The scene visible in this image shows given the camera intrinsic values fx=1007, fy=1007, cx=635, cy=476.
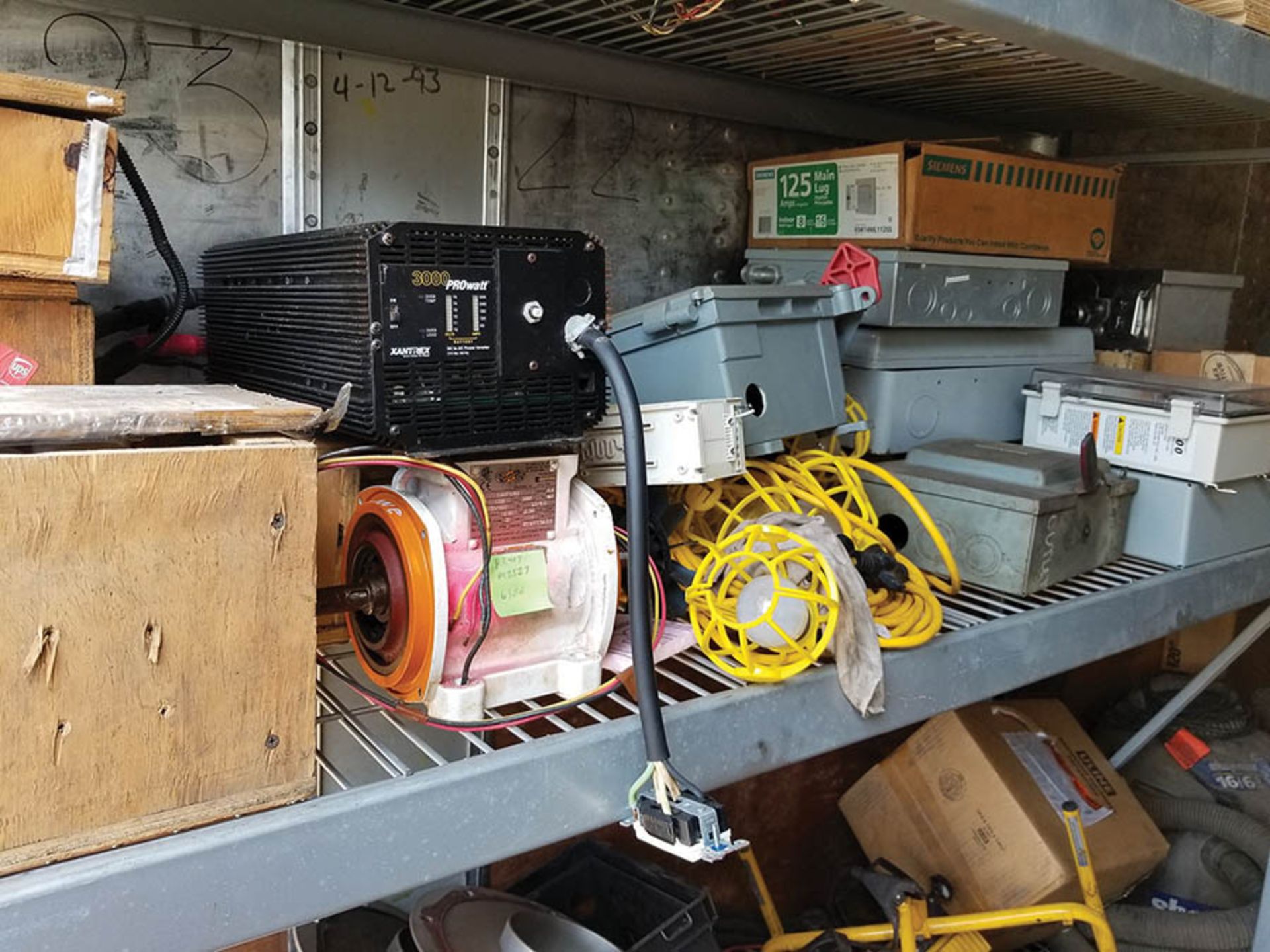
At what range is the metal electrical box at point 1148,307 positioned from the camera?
4.62 ft

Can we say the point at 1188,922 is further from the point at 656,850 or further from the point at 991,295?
the point at 991,295

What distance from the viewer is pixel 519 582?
717 mm

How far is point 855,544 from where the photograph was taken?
0.94m

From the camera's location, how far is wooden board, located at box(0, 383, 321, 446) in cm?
49

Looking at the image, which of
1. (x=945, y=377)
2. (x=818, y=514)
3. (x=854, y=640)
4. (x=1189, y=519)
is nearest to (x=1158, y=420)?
(x=1189, y=519)

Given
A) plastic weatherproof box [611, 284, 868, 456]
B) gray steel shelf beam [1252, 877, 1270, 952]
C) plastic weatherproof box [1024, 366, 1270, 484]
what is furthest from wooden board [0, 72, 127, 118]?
gray steel shelf beam [1252, 877, 1270, 952]

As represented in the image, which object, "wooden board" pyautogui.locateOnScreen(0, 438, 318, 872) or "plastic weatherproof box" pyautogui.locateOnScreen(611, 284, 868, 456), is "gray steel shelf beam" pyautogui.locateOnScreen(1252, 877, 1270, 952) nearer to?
"plastic weatherproof box" pyautogui.locateOnScreen(611, 284, 868, 456)

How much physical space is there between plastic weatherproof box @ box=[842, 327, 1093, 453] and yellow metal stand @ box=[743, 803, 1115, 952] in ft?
1.84

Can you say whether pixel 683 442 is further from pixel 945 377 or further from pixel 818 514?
pixel 945 377

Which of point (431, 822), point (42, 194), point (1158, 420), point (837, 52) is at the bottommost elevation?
point (431, 822)

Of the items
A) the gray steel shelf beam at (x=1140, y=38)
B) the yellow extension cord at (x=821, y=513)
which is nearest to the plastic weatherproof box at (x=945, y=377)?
the yellow extension cord at (x=821, y=513)

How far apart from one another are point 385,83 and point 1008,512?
761 millimetres

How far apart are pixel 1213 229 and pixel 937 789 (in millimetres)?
1101

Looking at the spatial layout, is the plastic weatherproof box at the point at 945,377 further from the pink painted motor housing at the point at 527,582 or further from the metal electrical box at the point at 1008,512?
the pink painted motor housing at the point at 527,582
